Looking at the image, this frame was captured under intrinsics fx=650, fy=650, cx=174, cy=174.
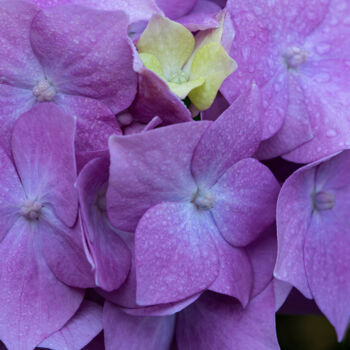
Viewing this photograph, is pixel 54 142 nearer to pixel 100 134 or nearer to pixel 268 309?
pixel 100 134

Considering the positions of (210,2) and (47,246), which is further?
(210,2)

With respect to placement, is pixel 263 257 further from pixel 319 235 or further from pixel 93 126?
pixel 93 126

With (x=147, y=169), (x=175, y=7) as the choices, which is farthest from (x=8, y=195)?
(x=175, y=7)

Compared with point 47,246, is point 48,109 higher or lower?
higher

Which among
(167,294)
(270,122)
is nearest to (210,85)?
(270,122)

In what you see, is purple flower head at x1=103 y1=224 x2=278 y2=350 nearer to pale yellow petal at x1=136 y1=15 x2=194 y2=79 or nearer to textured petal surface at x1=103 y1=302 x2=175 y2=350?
textured petal surface at x1=103 y1=302 x2=175 y2=350

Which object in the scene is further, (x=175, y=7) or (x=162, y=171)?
(x=175, y=7)
